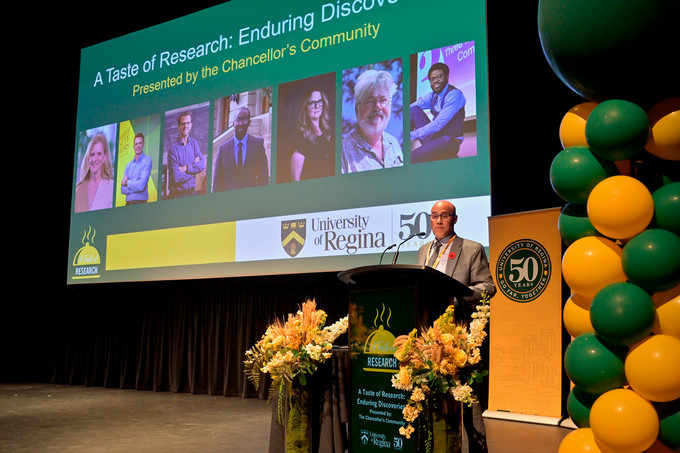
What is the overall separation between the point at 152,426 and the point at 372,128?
10.1 feet

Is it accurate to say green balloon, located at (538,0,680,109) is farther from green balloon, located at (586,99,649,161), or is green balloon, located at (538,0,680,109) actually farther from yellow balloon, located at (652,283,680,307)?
yellow balloon, located at (652,283,680,307)

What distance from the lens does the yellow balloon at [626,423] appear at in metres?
1.89

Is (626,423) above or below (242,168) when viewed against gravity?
below

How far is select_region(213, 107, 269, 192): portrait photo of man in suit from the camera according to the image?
620 centimetres

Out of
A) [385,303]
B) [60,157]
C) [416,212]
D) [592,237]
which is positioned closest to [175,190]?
[416,212]

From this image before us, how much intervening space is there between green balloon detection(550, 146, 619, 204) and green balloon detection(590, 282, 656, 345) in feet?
1.13

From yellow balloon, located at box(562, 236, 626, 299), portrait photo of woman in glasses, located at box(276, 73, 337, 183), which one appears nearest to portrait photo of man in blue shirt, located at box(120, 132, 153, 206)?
portrait photo of woman in glasses, located at box(276, 73, 337, 183)

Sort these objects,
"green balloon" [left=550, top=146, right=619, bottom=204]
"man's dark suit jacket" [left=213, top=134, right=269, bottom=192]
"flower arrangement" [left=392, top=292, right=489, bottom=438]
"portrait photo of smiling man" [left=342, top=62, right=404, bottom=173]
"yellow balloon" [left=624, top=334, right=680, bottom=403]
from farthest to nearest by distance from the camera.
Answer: "man's dark suit jacket" [left=213, top=134, right=269, bottom=192] → "portrait photo of smiling man" [left=342, top=62, right=404, bottom=173] → "flower arrangement" [left=392, top=292, right=489, bottom=438] → "green balloon" [left=550, top=146, right=619, bottom=204] → "yellow balloon" [left=624, top=334, right=680, bottom=403]

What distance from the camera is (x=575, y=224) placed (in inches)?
87.4

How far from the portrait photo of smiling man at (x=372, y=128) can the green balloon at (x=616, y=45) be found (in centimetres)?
325

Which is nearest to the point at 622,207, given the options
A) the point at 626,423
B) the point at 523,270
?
the point at 626,423

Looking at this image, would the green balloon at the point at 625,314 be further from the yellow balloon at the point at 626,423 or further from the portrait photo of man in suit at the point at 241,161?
the portrait photo of man in suit at the point at 241,161

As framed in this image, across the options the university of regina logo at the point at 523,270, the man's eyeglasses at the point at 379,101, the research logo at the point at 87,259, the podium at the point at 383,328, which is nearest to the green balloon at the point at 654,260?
the podium at the point at 383,328

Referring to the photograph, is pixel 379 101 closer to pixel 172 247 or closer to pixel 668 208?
pixel 172 247
